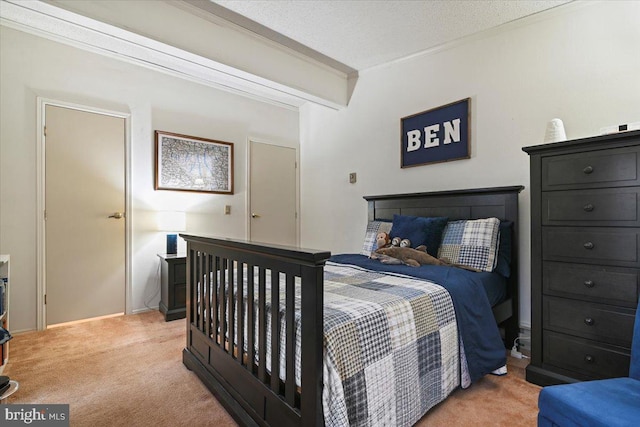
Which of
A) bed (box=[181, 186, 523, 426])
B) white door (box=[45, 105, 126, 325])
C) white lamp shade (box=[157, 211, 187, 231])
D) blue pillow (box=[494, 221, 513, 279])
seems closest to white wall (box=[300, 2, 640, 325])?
blue pillow (box=[494, 221, 513, 279])

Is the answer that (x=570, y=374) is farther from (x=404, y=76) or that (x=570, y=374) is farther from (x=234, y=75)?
(x=234, y=75)

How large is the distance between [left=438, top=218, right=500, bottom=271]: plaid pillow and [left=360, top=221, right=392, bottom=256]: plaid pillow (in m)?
0.58

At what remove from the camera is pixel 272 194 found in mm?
4332

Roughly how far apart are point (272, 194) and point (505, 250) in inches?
116

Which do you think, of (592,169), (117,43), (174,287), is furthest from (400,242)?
(117,43)

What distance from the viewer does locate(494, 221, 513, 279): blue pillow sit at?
2260 mm

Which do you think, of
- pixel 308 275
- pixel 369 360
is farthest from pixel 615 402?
pixel 308 275

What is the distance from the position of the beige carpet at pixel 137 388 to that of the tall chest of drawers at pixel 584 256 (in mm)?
327

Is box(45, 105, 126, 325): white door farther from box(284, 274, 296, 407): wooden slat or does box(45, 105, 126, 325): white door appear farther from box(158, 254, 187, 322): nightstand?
box(284, 274, 296, 407): wooden slat

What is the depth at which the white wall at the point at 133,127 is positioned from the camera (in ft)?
8.75

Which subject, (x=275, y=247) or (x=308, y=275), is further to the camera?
(x=275, y=247)

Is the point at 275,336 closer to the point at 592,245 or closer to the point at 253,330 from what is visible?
the point at 253,330

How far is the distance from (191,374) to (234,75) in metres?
2.56

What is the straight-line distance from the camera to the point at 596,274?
5.43 ft
